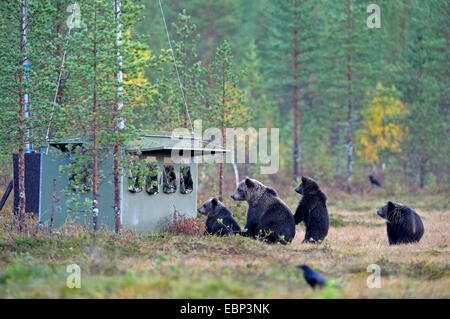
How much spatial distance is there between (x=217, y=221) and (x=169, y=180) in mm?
2761

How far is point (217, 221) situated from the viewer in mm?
15508

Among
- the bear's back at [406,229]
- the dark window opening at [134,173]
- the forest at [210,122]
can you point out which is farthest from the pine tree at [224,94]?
the bear's back at [406,229]

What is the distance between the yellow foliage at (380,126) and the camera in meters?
41.2

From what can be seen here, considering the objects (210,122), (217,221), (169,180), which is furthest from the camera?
(210,122)

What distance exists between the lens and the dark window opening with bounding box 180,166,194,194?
18.1 meters

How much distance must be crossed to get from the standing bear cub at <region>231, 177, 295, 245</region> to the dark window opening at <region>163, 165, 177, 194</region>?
302cm

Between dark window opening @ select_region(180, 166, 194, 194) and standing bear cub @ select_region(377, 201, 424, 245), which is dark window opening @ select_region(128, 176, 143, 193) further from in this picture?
standing bear cub @ select_region(377, 201, 424, 245)

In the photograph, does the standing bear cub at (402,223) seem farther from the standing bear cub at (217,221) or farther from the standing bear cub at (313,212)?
the standing bear cub at (217,221)

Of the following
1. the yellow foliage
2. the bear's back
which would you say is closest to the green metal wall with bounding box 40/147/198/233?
the bear's back

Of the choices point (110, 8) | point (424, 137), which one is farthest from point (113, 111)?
point (424, 137)

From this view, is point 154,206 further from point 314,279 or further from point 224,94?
point 314,279

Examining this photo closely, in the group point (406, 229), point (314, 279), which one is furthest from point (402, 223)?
point (314, 279)

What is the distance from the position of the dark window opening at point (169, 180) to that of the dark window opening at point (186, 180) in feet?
1.01
